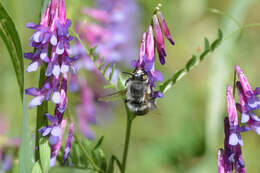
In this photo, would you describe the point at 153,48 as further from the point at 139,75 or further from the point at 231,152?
the point at 231,152

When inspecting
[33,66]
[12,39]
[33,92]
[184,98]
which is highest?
[12,39]

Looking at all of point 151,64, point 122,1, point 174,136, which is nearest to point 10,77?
point 122,1

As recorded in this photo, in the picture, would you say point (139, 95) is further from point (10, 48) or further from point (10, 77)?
point (10, 77)

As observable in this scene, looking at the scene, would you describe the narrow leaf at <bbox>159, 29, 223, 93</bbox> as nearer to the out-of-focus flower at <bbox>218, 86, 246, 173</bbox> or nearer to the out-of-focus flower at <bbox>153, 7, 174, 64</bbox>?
the out-of-focus flower at <bbox>153, 7, 174, 64</bbox>

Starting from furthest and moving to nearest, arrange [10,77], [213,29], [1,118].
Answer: [213,29] < [10,77] < [1,118]

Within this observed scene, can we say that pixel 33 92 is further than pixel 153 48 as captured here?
No

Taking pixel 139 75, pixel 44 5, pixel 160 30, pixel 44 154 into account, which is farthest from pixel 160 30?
pixel 44 154

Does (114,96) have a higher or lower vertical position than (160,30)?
lower
